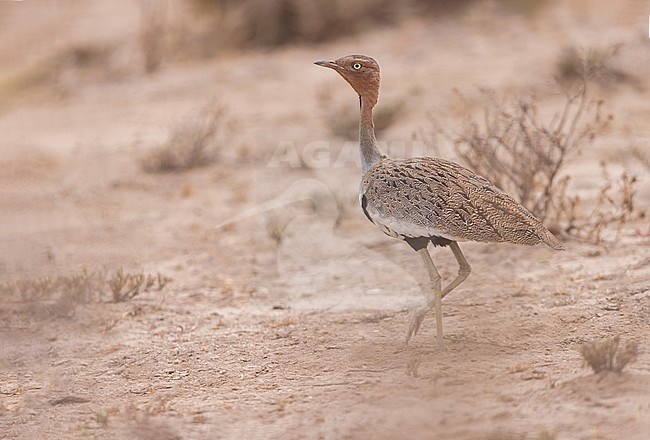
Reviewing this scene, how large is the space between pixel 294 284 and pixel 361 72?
1.82 m

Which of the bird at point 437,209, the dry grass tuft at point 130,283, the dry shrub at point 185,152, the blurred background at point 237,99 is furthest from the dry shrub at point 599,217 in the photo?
the dry shrub at point 185,152

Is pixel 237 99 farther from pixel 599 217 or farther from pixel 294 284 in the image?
pixel 599 217

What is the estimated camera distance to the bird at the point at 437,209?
14.3ft

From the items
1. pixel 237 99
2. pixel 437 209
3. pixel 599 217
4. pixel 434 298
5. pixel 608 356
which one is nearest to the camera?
pixel 608 356

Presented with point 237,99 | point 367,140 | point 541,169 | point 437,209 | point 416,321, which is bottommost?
point 237,99

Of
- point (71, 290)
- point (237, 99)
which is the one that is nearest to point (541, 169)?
point (71, 290)

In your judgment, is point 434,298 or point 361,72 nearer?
point 434,298

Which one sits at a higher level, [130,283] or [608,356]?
[608,356]

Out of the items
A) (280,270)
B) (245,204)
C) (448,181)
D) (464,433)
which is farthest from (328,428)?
(245,204)

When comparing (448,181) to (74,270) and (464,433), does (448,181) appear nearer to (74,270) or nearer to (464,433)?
(464,433)

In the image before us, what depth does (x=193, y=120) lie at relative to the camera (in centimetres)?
1029

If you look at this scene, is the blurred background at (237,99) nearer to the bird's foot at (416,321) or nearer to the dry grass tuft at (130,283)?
the dry grass tuft at (130,283)

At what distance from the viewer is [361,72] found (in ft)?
15.7

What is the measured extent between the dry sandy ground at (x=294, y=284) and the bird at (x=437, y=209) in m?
0.56
